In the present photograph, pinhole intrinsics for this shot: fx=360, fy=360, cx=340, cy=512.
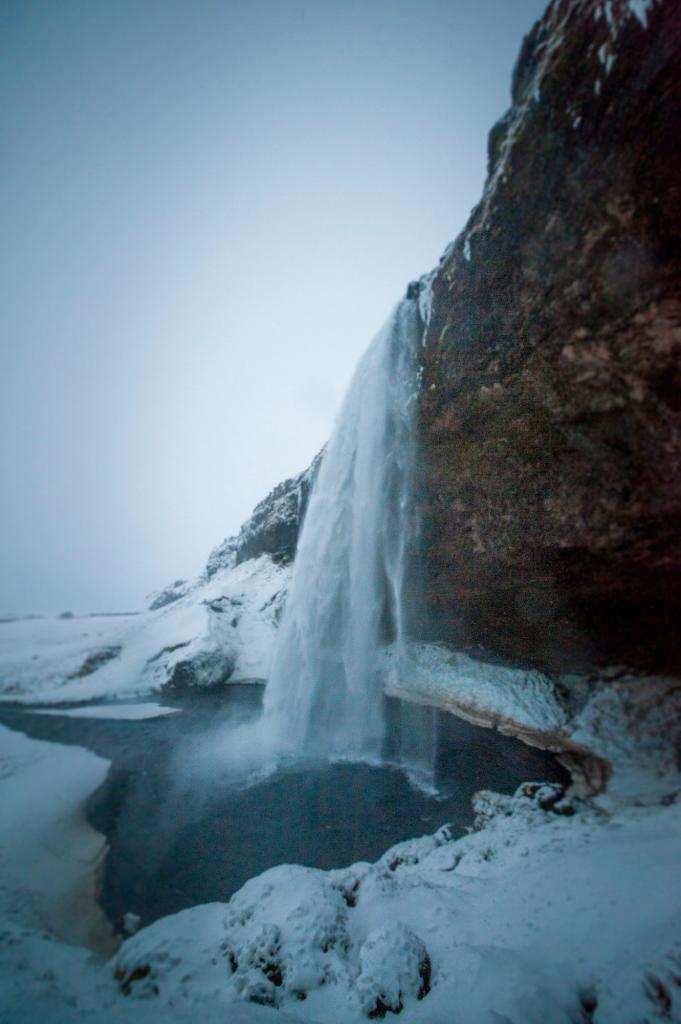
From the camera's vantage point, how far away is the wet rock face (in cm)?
513

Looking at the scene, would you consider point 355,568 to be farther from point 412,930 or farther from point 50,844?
point 50,844

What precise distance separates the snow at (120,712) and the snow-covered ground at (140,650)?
4.04 ft

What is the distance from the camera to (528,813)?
19.5 ft

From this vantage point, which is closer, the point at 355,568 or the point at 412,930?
the point at 412,930

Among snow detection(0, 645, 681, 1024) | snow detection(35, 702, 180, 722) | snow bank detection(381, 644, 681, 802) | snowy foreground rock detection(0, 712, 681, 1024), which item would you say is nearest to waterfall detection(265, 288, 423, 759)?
snow bank detection(381, 644, 681, 802)

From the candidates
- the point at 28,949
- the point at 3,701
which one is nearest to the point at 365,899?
the point at 28,949

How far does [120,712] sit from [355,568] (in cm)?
940

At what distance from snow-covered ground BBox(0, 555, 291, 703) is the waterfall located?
13.5ft

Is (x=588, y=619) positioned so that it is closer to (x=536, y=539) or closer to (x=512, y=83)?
(x=536, y=539)

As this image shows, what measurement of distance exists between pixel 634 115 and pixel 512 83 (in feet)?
11.7

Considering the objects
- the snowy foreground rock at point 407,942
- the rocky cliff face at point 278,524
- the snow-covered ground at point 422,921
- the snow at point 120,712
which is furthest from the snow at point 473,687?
the rocky cliff face at point 278,524

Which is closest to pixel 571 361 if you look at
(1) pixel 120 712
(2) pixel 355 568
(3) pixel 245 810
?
(2) pixel 355 568

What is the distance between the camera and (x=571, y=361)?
263 inches

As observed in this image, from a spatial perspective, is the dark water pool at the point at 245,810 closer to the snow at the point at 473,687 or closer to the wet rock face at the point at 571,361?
the snow at the point at 473,687
